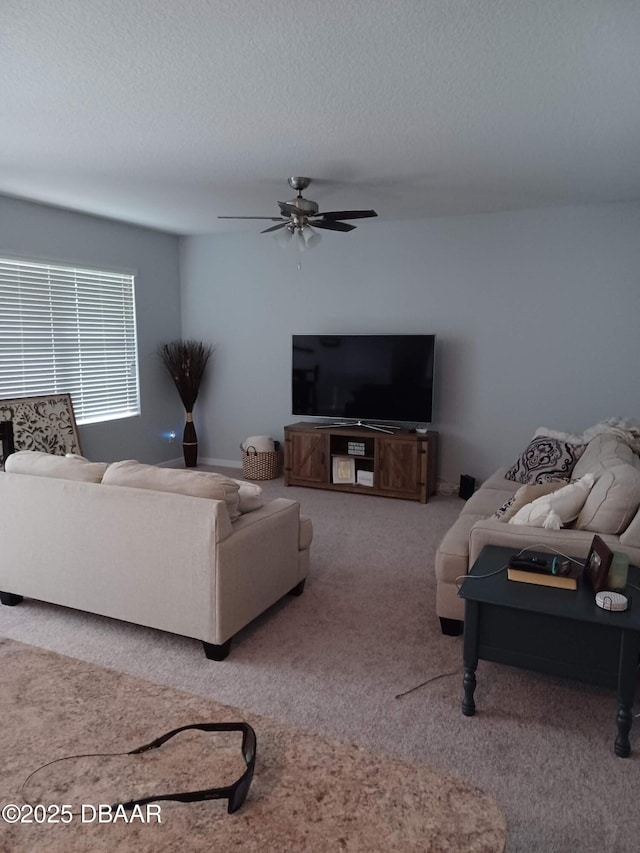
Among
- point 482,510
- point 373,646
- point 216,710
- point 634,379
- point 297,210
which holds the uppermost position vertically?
point 297,210

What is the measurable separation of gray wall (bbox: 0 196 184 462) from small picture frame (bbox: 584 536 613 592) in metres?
4.71

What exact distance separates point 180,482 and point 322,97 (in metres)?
1.93

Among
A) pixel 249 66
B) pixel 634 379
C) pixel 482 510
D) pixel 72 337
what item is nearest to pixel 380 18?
pixel 249 66

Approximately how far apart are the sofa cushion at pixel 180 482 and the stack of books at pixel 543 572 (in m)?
1.29

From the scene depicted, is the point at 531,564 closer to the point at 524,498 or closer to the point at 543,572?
the point at 543,572

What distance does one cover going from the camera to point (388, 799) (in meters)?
0.60

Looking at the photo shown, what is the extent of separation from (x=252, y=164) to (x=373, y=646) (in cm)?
301

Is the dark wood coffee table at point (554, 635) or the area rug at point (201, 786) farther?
the dark wood coffee table at point (554, 635)

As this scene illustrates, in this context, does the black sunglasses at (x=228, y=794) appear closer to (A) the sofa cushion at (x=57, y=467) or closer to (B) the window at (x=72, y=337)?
(A) the sofa cushion at (x=57, y=467)

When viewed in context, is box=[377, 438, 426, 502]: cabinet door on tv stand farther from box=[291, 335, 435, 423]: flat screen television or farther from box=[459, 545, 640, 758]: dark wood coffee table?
box=[459, 545, 640, 758]: dark wood coffee table

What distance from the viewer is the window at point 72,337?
492cm

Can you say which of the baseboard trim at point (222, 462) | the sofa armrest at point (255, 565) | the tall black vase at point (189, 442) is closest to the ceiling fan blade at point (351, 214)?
the sofa armrest at point (255, 565)

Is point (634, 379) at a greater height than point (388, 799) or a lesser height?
greater

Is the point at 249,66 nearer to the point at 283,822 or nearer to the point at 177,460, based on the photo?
the point at 283,822
